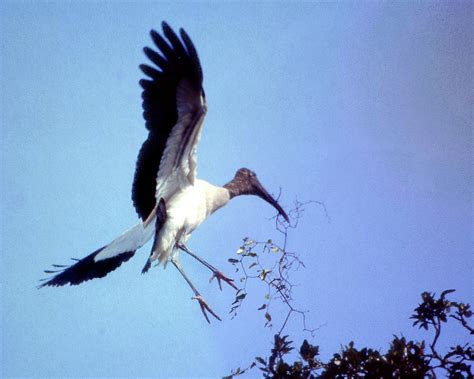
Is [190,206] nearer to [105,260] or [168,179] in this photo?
[168,179]

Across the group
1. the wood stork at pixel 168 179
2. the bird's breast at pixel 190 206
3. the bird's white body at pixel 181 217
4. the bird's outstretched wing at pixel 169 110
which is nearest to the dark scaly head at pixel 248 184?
the wood stork at pixel 168 179

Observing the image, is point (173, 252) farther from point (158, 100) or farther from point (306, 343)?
point (306, 343)

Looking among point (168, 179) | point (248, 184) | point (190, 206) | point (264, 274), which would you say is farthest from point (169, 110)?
point (248, 184)

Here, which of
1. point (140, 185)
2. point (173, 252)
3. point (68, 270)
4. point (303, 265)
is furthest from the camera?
point (68, 270)

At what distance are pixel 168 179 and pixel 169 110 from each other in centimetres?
77

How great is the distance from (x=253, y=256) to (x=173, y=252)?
5.08 feet

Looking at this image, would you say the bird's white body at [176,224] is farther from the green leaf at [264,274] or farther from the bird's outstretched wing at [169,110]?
the green leaf at [264,274]

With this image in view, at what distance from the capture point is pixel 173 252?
18.0 ft

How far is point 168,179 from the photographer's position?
519 cm

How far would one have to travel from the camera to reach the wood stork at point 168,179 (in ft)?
14.9

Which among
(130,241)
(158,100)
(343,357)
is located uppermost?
(158,100)

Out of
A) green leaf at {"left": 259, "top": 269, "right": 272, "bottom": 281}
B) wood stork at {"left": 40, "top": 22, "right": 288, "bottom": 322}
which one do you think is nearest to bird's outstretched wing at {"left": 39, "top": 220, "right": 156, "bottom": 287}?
wood stork at {"left": 40, "top": 22, "right": 288, "bottom": 322}

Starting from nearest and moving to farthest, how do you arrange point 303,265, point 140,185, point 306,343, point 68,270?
point 306,343, point 303,265, point 140,185, point 68,270

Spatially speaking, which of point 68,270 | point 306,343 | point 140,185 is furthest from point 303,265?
point 68,270
